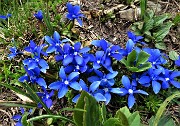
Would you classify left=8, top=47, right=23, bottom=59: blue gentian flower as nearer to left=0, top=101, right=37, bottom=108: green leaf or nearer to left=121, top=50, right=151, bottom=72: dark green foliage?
left=0, top=101, right=37, bottom=108: green leaf

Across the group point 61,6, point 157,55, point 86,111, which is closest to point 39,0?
point 61,6

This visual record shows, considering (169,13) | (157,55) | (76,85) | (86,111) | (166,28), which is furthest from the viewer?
(169,13)

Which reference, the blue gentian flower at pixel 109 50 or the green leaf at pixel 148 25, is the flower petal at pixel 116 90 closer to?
the blue gentian flower at pixel 109 50

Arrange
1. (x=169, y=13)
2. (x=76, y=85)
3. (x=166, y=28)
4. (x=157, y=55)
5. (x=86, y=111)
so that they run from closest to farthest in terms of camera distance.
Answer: (x=86, y=111) → (x=76, y=85) → (x=157, y=55) → (x=166, y=28) → (x=169, y=13)

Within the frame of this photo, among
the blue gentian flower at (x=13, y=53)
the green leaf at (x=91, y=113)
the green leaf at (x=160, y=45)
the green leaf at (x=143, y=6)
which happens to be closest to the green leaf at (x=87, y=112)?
the green leaf at (x=91, y=113)

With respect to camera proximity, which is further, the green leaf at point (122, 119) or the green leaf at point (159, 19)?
the green leaf at point (159, 19)

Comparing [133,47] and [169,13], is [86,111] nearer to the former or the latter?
[133,47]

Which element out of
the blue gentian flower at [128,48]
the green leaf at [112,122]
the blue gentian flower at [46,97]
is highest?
the blue gentian flower at [128,48]

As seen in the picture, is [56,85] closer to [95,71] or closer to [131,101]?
[95,71]

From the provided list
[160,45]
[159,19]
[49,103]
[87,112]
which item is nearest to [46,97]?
[49,103]
